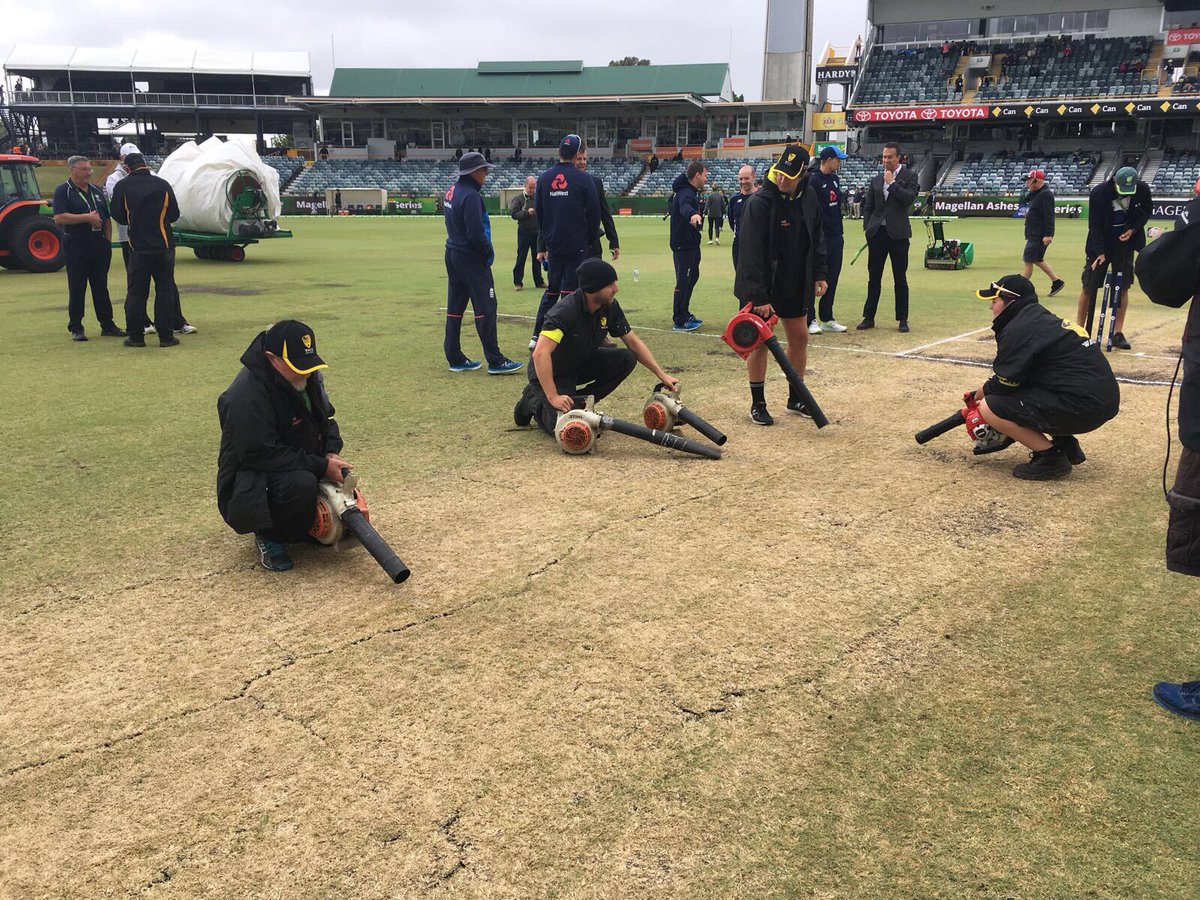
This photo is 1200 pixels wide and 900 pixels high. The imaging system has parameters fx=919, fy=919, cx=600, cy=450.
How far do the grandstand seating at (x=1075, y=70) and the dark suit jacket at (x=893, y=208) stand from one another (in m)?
45.9

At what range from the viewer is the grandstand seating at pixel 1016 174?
46.1 meters

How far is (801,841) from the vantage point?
8.48ft

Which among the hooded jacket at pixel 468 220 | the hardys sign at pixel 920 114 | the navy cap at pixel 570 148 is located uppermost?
the hardys sign at pixel 920 114

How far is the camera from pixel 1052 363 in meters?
5.69

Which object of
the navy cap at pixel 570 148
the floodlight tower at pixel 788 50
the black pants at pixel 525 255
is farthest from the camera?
the floodlight tower at pixel 788 50

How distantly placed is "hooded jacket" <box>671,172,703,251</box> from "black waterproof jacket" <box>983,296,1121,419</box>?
6022mm

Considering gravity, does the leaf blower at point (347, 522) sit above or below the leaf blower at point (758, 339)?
below

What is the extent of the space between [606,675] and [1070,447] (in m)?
3.92

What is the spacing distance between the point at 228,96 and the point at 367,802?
76523 millimetres

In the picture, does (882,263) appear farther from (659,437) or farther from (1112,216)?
(659,437)

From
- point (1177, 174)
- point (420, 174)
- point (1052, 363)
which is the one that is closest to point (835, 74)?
point (1177, 174)

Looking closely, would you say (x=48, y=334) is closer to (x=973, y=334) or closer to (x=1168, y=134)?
(x=973, y=334)

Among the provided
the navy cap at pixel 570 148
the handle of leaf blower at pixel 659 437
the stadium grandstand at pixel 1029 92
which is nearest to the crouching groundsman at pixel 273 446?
the handle of leaf blower at pixel 659 437

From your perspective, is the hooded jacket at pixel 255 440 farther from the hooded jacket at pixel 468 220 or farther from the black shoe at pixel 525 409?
the hooded jacket at pixel 468 220
